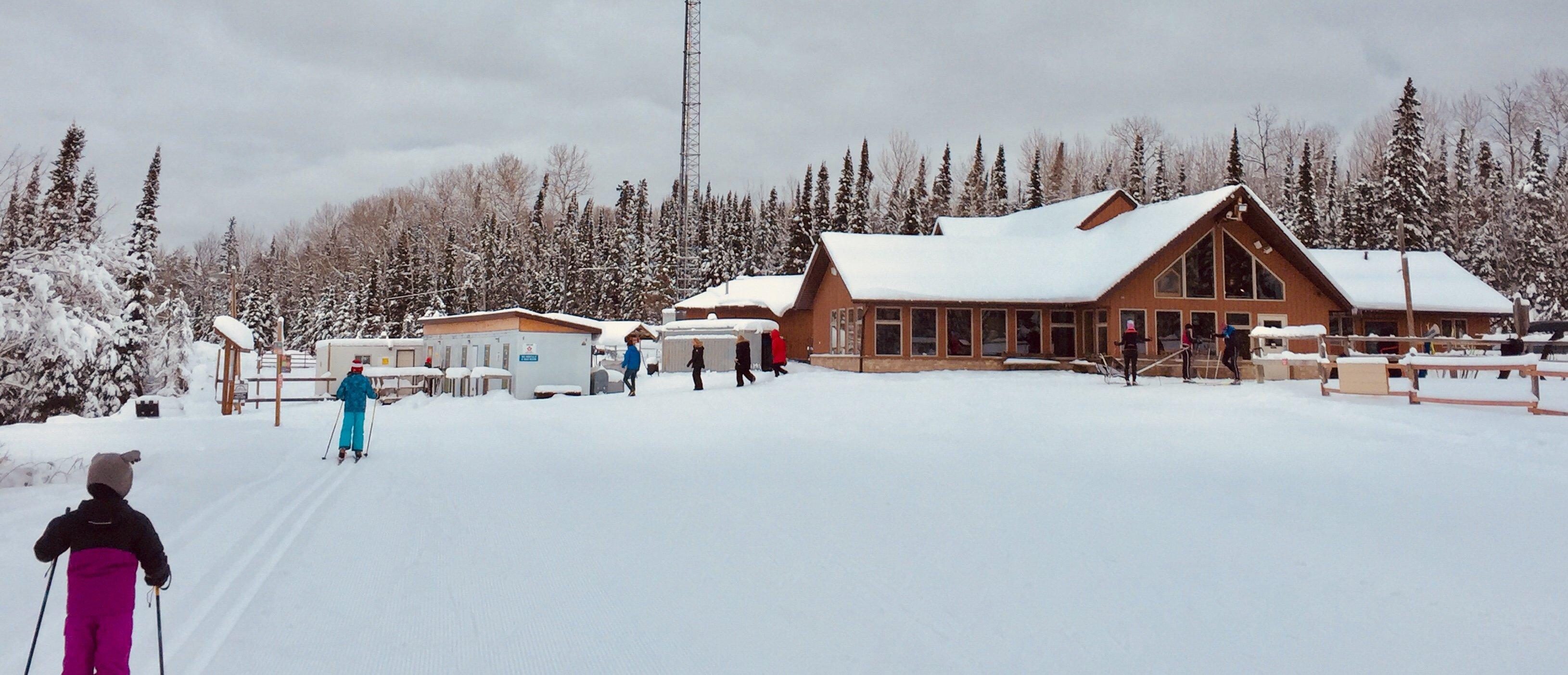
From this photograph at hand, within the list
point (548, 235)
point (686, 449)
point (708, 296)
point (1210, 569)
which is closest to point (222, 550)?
point (686, 449)

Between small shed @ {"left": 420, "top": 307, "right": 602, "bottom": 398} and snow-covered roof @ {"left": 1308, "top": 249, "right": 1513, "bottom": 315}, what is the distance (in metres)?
23.4

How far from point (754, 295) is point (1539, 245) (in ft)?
126

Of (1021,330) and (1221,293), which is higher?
(1221,293)

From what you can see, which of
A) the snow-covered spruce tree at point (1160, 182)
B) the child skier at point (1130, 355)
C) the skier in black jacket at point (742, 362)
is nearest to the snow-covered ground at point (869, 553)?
the child skier at point (1130, 355)

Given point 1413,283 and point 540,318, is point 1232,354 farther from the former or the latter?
point 540,318

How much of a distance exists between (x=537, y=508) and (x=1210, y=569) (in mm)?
5348

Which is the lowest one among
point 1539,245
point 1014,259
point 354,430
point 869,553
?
point 869,553

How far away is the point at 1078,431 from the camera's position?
1161 cm

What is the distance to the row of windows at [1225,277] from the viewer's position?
24609 millimetres

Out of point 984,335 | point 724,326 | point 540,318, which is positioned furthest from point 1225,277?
point 540,318

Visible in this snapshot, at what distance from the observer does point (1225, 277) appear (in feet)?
81.7

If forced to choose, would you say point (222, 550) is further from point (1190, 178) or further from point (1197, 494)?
point (1190, 178)

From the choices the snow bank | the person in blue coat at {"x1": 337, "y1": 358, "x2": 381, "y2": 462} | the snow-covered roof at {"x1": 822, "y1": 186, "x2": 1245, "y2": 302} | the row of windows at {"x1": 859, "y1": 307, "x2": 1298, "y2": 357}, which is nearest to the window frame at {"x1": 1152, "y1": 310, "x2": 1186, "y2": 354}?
the row of windows at {"x1": 859, "y1": 307, "x2": 1298, "y2": 357}

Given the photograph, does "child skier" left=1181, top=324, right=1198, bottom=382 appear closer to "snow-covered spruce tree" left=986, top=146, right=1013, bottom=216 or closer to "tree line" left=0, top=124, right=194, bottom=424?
"tree line" left=0, top=124, right=194, bottom=424
